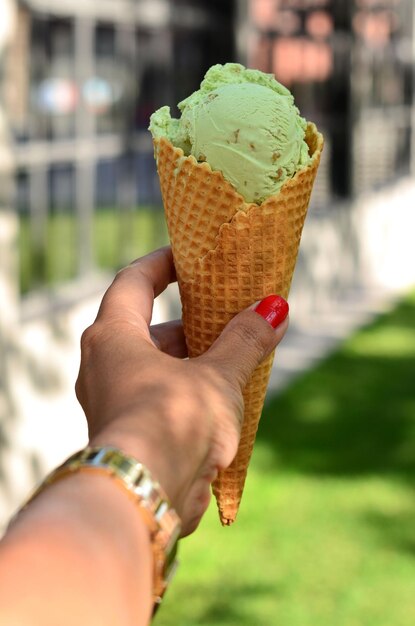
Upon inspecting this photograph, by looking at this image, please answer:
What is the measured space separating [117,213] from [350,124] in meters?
4.08

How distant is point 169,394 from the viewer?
1.38 m

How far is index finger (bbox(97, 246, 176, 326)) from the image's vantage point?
65.0 inches

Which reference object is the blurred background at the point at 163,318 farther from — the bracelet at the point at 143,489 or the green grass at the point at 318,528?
the bracelet at the point at 143,489

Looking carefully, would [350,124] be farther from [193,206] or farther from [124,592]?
[124,592]

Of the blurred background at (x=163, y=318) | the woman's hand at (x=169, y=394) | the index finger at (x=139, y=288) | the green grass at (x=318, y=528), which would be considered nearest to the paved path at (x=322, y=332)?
the blurred background at (x=163, y=318)

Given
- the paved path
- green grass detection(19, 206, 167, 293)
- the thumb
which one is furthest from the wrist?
the paved path

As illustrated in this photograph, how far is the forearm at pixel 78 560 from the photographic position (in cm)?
104

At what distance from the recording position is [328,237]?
862cm

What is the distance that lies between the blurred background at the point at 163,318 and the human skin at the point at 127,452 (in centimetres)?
246

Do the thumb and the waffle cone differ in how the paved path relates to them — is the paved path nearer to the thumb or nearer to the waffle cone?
the waffle cone

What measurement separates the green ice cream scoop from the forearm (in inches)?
→ 27.6

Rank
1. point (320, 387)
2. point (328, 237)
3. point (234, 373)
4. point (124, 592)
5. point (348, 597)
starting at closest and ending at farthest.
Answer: point (124, 592) → point (234, 373) → point (348, 597) → point (320, 387) → point (328, 237)

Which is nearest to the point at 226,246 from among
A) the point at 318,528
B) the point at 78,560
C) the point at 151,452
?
the point at 151,452

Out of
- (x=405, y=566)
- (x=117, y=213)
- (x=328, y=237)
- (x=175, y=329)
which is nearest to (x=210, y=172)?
(x=175, y=329)
